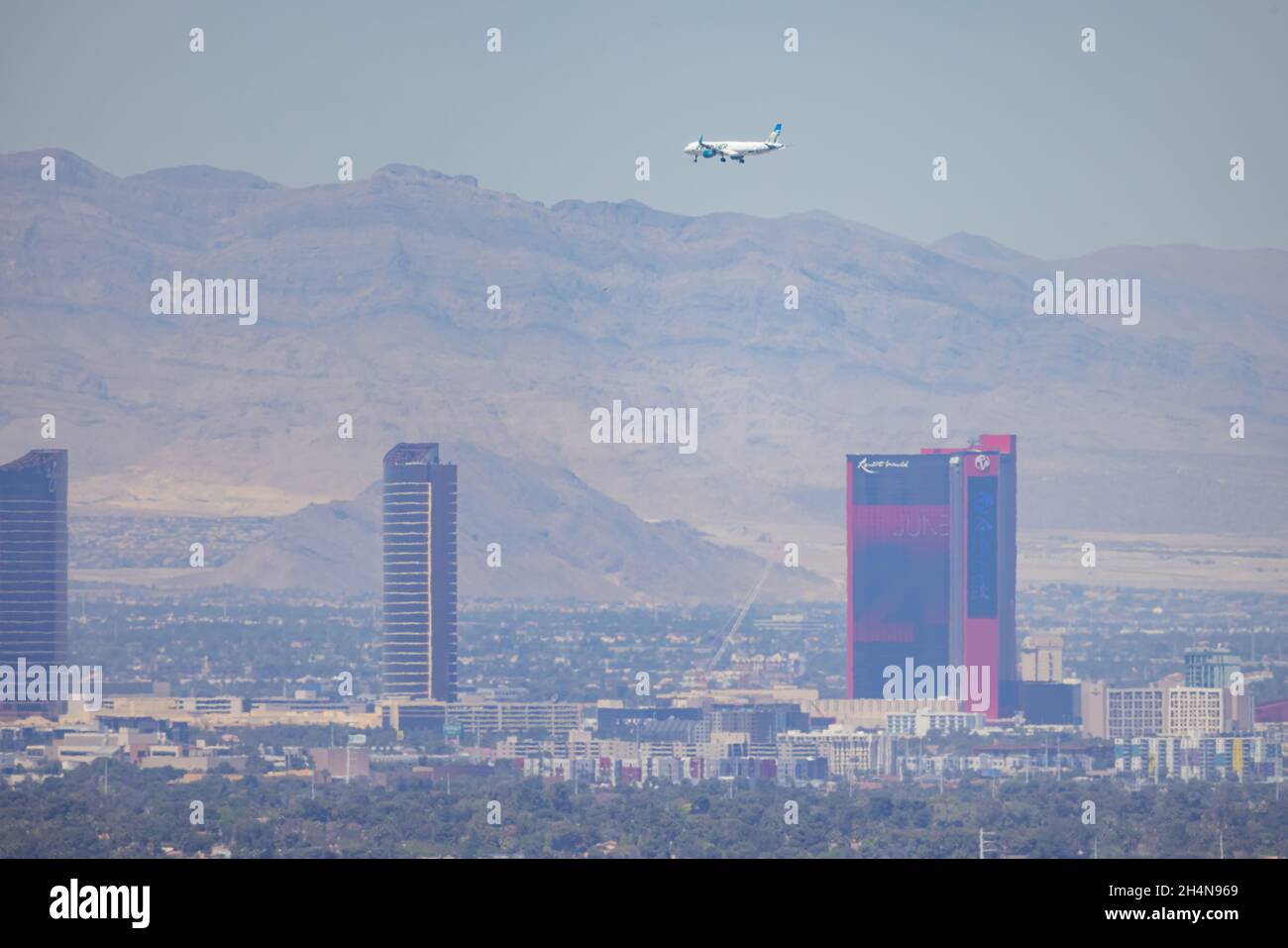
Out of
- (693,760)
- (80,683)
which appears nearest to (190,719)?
(80,683)

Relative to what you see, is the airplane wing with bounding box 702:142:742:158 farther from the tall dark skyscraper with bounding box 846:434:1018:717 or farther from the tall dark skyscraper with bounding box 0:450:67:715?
the tall dark skyscraper with bounding box 846:434:1018:717

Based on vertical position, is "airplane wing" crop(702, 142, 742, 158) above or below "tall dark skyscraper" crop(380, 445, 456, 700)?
above

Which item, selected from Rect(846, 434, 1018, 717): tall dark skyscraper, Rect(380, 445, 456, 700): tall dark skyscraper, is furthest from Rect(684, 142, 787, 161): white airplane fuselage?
Rect(846, 434, 1018, 717): tall dark skyscraper

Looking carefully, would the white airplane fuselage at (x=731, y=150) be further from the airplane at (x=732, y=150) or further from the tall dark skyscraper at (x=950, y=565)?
the tall dark skyscraper at (x=950, y=565)

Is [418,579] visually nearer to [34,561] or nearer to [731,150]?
[34,561]
